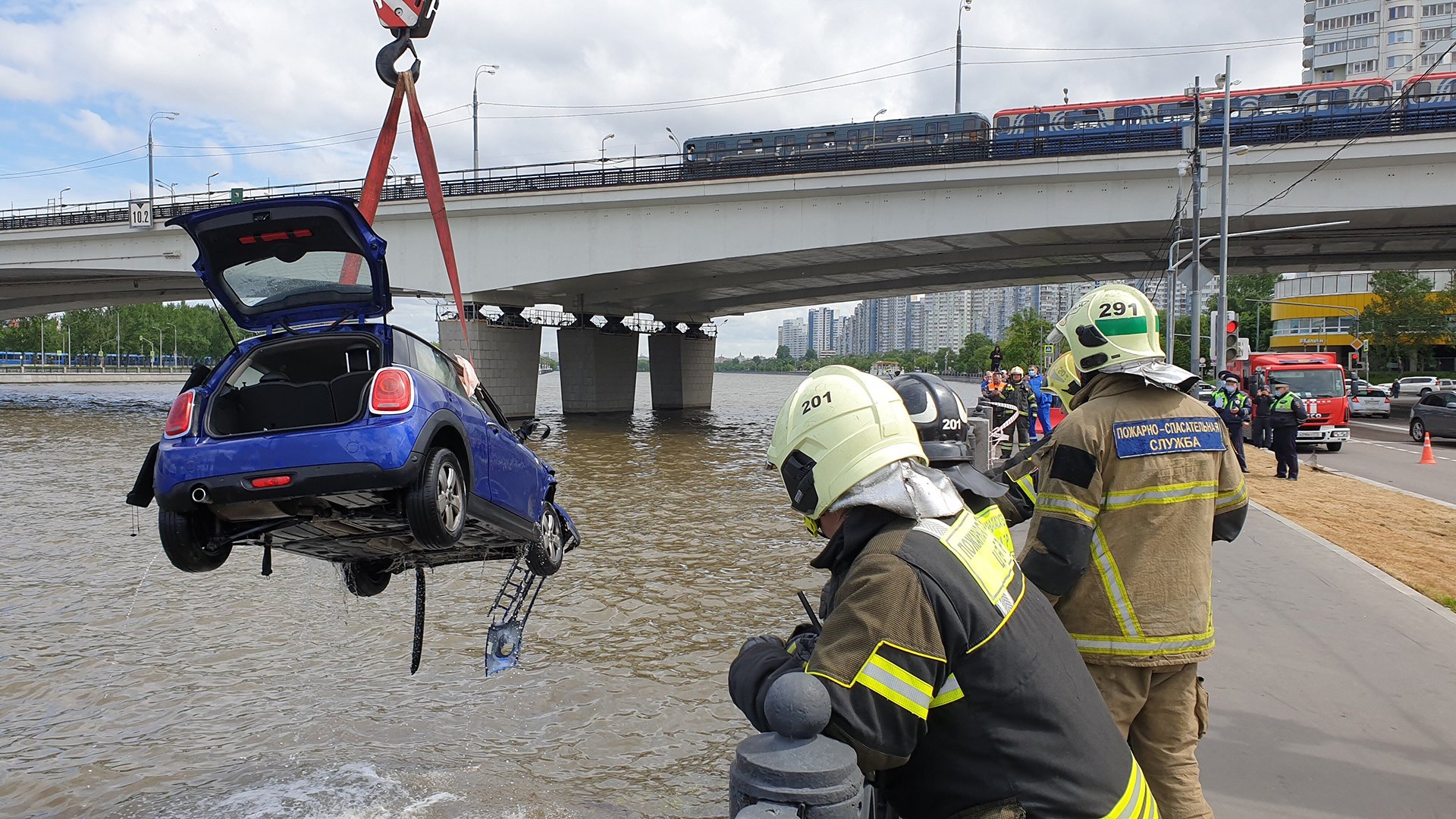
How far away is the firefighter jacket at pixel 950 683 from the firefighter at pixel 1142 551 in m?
1.24

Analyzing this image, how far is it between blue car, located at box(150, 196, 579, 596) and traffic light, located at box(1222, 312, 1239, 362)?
875 inches

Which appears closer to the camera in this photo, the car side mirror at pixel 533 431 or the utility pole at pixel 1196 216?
the car side mirror at pixel 533 431

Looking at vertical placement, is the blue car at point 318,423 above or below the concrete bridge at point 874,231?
below

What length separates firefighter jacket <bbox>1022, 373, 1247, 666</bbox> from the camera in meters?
3.18

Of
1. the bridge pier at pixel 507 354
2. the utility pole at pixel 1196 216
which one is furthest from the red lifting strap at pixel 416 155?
the bridge pier at pixel 507 354

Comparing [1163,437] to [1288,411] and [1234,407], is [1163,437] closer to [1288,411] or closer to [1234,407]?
[1234,407]

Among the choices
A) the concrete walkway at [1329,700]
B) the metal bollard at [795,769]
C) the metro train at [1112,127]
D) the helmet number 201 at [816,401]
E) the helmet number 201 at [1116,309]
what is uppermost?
the metro train at [1112,127]

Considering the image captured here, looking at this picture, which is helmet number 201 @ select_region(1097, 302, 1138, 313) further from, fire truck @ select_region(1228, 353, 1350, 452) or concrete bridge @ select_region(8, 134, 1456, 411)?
concrete bridge @ select_region(8, 134, 1456, 411)

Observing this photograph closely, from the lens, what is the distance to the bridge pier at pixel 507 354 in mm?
37031

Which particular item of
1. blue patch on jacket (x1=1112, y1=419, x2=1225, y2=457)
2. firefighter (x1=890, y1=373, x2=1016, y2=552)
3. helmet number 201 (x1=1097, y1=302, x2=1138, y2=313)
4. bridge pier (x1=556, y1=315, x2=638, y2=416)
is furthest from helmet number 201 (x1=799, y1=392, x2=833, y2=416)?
bridge pier (x1=556, y1=315, x2=638, y2=416)

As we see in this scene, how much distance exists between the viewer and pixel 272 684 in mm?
7141

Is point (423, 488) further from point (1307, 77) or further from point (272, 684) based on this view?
point (1307, 77)

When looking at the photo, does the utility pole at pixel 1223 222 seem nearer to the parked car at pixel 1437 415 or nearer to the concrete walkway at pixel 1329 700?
the parked car at pixel 1437 415

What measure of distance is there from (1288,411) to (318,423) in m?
16.3
